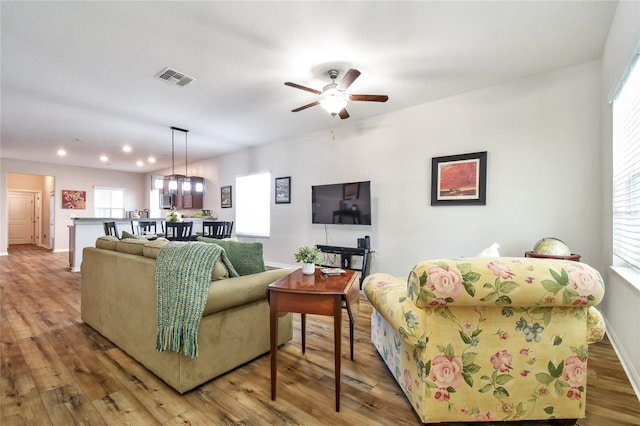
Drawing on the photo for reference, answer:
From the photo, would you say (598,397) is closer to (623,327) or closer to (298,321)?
(623,327)

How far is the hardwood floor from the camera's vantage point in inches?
63.1

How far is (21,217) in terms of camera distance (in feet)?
34.8

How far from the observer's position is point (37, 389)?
6.09ft

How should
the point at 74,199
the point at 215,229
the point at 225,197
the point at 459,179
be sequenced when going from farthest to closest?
1. the point at 74,199
2. the point at 225,197
3. the point at 215,229
4. the point at 459,179

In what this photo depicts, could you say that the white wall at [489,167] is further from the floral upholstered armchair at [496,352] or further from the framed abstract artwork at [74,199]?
the framed abstract artwork at [74,199]

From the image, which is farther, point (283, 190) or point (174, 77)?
A: point (283, 190)

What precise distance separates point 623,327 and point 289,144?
5.20 meters

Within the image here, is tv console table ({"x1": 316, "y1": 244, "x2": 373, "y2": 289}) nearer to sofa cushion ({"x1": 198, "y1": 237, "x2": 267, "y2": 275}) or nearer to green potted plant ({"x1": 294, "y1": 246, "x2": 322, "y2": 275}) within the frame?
green potted plant ({"x1": 294, "y1": 246, "x2": 322, "y2": 275})

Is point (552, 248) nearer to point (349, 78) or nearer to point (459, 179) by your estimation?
point (459, 179)

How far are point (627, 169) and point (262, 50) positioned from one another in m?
3.22

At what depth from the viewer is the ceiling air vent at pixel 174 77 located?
3.14 meters

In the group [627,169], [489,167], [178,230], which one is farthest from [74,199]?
[627,169]

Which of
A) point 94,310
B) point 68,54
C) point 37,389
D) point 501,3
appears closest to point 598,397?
point 501,3

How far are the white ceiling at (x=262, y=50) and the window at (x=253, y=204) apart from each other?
2.17 metres
